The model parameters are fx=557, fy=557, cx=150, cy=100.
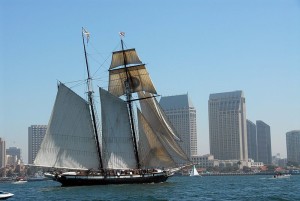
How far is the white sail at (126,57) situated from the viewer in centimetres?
9631

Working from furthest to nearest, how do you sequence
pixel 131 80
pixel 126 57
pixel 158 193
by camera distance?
pixel 131 80
pixel 126 57
pixel 158 193

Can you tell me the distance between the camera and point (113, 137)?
9244cm

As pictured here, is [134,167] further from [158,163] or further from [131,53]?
[131,53]

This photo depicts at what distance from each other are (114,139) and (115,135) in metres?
0.70

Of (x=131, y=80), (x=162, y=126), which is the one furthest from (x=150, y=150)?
(x=131, y=80)

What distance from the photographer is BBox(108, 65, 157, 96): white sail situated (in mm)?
95312

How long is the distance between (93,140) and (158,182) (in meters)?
13.3

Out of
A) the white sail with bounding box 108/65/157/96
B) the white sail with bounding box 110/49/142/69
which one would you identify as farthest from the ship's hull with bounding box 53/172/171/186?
the white sail with bounding box 110/49/142/69

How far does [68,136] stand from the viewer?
287 ft

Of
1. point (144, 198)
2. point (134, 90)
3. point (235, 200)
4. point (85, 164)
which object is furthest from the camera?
point (134, 90)

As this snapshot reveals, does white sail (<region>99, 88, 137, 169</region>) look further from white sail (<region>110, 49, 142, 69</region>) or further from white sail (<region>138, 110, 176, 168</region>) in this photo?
white sail (<region>110, 49, 142, 69</region>)

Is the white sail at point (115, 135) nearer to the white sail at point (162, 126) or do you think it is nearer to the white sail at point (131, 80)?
the white sail at point (131, 80)

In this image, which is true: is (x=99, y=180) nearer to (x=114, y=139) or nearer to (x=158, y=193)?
(x=114, y=139)

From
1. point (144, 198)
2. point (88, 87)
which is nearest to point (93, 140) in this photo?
point (88, 87)
